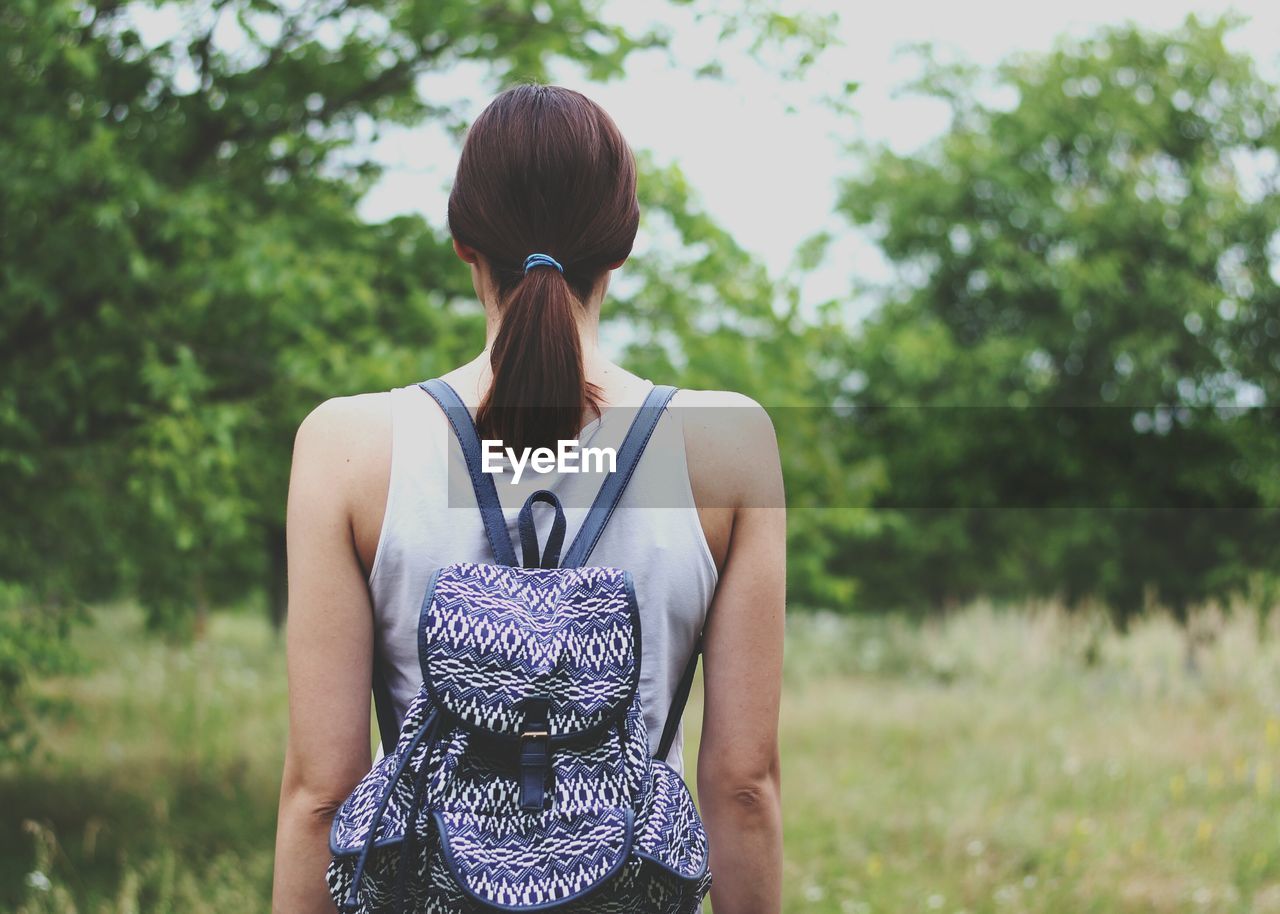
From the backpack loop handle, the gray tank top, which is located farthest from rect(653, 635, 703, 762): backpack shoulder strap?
the backpack loop handle

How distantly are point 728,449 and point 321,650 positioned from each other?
0.61 metres

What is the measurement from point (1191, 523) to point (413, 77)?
16.1 meters

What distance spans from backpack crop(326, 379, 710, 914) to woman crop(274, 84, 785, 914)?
136mm

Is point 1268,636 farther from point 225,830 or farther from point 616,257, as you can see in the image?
point 616,257

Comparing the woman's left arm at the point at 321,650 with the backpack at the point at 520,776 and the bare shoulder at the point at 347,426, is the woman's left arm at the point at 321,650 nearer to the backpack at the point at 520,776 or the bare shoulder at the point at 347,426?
the bare shoulder at the point at 347,426

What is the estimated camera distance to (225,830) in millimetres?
6609

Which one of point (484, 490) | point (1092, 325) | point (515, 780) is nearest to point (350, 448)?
point (484, 490)

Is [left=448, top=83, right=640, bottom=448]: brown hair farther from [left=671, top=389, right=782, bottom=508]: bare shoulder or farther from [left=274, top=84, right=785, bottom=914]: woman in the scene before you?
[left=671, top=389, right=782, bottom=508]: bare shoulder

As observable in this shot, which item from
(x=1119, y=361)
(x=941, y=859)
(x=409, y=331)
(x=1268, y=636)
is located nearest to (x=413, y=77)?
(x=409, y=331)

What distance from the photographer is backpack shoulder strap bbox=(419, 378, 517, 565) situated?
59.8 inches

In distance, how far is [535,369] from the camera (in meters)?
1.54

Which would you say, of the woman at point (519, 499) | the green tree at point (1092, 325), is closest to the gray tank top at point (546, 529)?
the woman at point (519, 499)

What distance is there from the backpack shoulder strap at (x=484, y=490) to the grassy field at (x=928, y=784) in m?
3.35

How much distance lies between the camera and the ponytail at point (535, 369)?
5.06 feet
